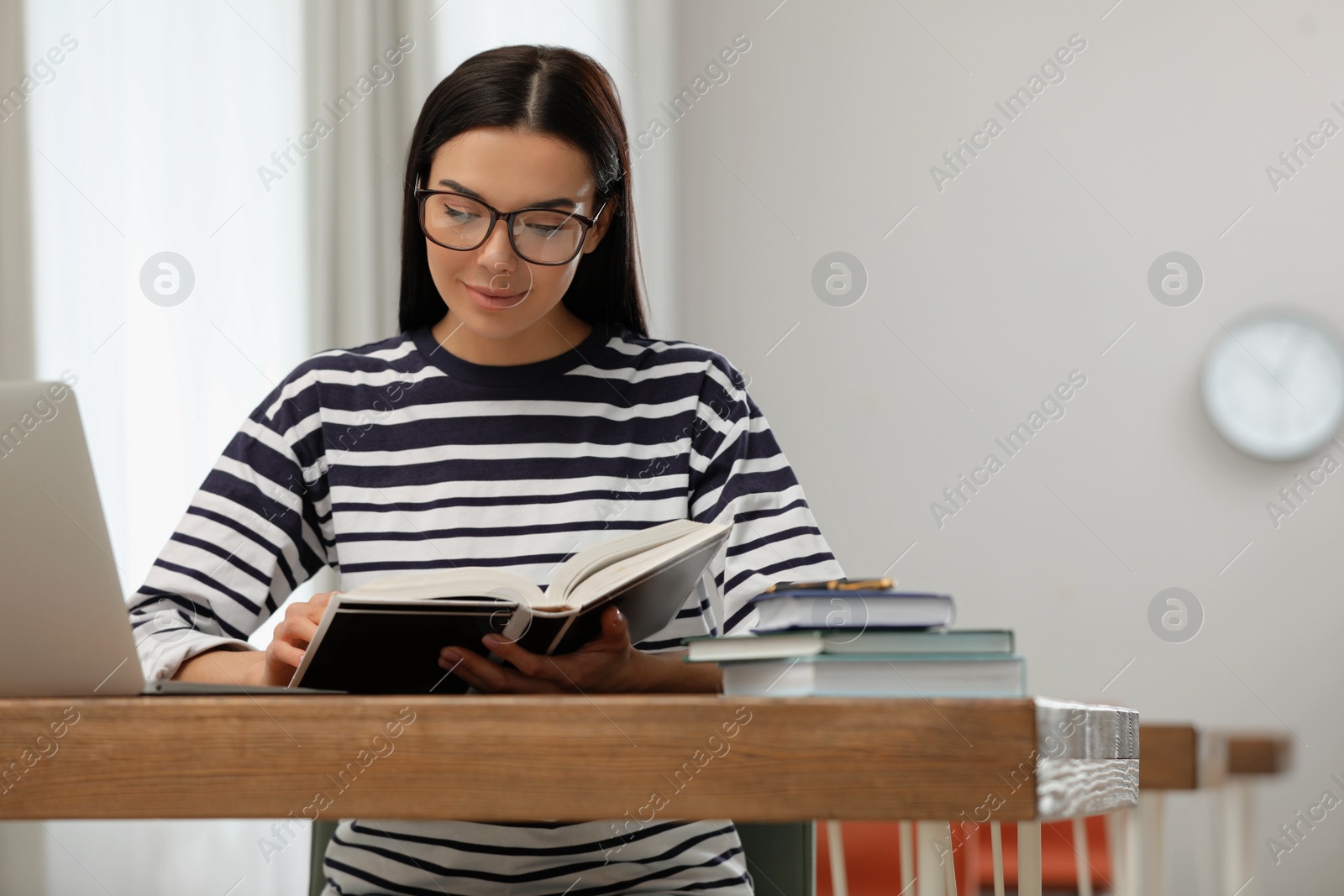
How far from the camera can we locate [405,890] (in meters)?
1.12

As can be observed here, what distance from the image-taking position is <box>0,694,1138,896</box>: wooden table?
0.50 meters

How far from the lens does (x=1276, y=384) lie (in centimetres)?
308

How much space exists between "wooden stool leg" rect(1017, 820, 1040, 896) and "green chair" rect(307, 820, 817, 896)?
408 millimetres

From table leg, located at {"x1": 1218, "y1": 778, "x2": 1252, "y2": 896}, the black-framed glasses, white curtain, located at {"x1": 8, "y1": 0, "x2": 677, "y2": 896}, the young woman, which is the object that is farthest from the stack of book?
white curtain, located at {"x1": 8, "y1": 0, "x2": 677, "y2": 896}

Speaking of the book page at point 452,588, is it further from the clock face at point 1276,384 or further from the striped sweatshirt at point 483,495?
the clock face at point 1276,384

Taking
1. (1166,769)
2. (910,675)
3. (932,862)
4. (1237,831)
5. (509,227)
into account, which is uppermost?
(509,227)

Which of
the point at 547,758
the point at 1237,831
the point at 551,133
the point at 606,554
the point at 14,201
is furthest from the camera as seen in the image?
the point at 14,201


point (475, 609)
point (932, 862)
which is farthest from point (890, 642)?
point (475, 609)

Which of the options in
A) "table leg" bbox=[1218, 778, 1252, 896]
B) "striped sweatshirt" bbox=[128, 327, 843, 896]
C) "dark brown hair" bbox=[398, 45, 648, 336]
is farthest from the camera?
"table leg" bbox=[1218, 778, 1252, 896]

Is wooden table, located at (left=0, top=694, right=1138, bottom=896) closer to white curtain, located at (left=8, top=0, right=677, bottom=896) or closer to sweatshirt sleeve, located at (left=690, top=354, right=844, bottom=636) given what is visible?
sweatshirt sleeve, located at (left=690, top=354, right=844, bottom=636)

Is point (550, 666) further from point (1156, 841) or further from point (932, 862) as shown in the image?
point (1156, 841)

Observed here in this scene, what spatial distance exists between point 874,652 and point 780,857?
0.72 m

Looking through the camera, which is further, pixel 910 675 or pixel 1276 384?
pixel 1276 384

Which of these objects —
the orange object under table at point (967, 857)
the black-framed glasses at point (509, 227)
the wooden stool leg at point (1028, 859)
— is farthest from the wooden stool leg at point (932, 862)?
the orange object under table at point (967, 857)
